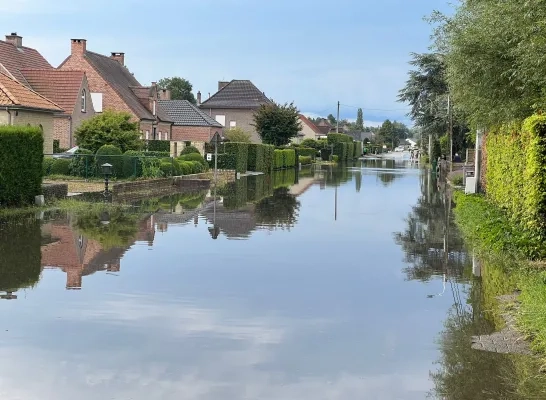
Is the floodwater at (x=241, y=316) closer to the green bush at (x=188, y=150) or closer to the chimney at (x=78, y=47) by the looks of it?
the green bush at (x=188, y=150)

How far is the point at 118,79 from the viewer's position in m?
61.9

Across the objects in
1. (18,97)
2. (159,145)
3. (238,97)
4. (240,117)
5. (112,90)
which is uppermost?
(238,97)

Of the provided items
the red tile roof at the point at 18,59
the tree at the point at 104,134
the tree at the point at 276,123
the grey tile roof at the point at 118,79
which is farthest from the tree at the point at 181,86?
the tree at the point at 104,134

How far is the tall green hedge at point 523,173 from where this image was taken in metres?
14.0

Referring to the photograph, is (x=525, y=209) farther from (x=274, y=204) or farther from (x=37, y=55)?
(x=37, y=55)

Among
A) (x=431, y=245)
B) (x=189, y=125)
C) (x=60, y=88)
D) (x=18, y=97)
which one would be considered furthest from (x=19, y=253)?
(x=189, y=125)

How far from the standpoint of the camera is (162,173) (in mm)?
38094

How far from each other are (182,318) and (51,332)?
5.38ft

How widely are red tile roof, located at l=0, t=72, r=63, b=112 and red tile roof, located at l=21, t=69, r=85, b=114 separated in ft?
44.4

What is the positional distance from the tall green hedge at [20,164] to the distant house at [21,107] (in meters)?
6.17

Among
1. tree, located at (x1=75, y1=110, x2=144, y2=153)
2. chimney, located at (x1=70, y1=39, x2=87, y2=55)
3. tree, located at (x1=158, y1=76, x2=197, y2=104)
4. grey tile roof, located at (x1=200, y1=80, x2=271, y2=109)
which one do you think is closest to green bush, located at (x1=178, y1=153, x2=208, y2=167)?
tree, located at (x1=75, y1=110, x2=144, y2=153)

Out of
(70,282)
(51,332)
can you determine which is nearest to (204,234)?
(70,282)

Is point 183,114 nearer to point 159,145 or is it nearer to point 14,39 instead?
point 159,145

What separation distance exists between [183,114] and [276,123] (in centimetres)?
1109
